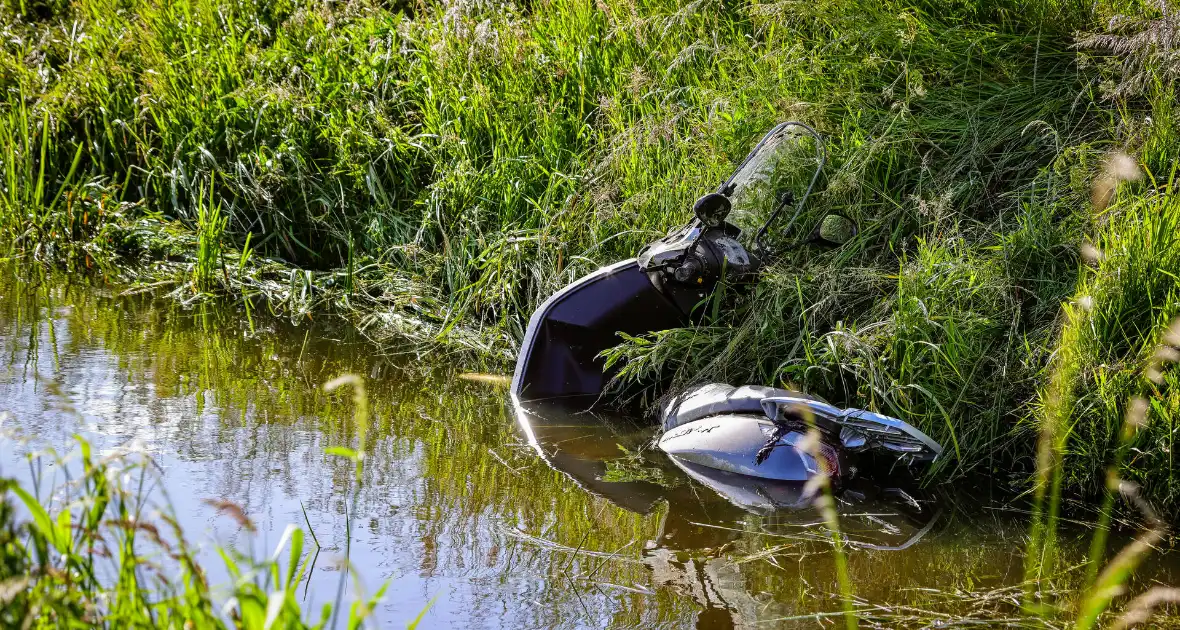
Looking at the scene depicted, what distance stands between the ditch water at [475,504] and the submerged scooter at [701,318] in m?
0.13

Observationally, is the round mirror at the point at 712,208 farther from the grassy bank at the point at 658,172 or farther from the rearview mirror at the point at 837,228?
the rearview mirror at the point at 837,228

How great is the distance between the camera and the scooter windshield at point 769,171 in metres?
4.07

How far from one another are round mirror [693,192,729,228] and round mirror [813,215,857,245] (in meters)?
0.58

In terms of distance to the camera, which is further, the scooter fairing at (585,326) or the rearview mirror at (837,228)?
the rearview mirror at (837,228)

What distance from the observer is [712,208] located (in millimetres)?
3814

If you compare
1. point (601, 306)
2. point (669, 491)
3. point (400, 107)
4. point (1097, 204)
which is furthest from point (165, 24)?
point (1097, 204)

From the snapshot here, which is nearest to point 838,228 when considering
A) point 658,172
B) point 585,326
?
point 658,172

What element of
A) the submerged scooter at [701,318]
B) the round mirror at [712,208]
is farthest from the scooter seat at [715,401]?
the round mirror at [712,208]

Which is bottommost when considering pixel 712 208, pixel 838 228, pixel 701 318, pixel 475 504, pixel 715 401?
pixel 475 504

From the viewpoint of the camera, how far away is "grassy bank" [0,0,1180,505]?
3592mm

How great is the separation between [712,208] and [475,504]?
130cm

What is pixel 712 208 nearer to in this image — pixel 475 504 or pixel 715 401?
pixel 715 401

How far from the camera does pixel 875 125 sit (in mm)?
4598

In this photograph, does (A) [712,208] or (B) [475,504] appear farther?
(A) [712,208]
